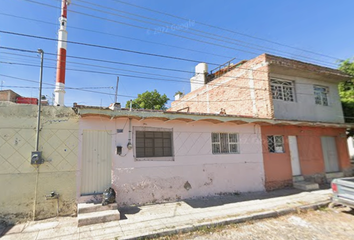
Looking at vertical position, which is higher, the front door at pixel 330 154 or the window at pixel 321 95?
the window at pixel 321 95

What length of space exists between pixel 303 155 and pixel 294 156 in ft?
2.02

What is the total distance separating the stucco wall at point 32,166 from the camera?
18.4 ft

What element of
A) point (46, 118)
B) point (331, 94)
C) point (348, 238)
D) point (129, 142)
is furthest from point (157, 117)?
point (331, 94)

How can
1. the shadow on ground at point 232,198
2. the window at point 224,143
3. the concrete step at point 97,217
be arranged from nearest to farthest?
the concrete step at point 97,217, the shadow on ground at point 232,198, the window at point 224,143

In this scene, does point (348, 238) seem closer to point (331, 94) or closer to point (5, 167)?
point (5, 167)

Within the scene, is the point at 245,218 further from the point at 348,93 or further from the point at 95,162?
the point at 348,93

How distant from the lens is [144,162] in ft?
23.5

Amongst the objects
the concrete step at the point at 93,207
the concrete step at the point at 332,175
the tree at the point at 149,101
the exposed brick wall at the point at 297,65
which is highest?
the tree at the point at 149,101

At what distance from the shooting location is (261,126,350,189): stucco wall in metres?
9.53

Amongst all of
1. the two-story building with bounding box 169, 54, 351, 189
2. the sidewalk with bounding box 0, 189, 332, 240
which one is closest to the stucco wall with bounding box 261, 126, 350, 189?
the two-story building with bounding box 169, 54, 351, 189

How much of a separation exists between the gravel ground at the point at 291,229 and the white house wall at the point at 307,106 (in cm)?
531

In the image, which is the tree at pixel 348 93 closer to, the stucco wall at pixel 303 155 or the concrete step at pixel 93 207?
the stucco wall at pixel 303 155

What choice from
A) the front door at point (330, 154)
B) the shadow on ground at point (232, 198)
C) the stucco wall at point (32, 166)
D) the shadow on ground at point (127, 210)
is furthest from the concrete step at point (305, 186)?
the stucco wall at point (32, 166)

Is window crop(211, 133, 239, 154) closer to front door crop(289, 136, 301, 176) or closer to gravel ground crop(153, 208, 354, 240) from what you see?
gravel ground crop(153, 208, 354, 240)
